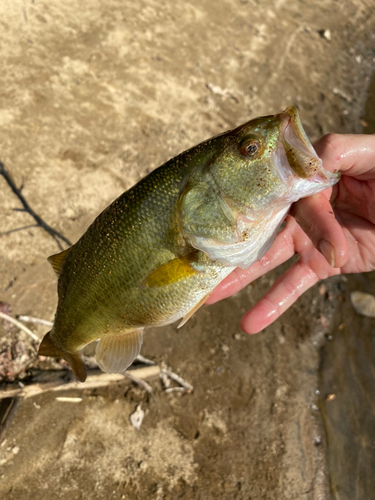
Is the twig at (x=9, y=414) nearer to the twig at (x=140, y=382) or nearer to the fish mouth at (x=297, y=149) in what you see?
the twig at (x=140, y=382)

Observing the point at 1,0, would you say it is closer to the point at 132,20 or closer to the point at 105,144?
the point at 132,20

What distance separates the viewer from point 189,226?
2.35m

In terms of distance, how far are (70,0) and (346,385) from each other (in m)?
8.16

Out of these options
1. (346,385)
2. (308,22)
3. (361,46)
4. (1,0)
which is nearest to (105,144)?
(1,0)

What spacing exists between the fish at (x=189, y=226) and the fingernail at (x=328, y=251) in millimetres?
321

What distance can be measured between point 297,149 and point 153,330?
130 inches

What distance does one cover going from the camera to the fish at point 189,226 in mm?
2238

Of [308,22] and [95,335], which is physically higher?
[308,22]

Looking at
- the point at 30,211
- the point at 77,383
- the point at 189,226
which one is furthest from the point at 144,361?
the point at 189,226

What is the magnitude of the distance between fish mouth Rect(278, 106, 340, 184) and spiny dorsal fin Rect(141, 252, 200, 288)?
2.70 ft

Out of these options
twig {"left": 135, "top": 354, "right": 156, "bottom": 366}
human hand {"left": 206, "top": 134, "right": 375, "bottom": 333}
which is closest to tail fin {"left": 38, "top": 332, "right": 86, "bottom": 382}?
human hand {"left": 206, "top": 134, "right": 375, "bottom": 333}

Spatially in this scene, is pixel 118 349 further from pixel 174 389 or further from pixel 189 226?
pixel 174 389

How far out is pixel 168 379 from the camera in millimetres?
4539

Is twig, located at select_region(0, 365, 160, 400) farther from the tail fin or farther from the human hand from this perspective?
the human hand
